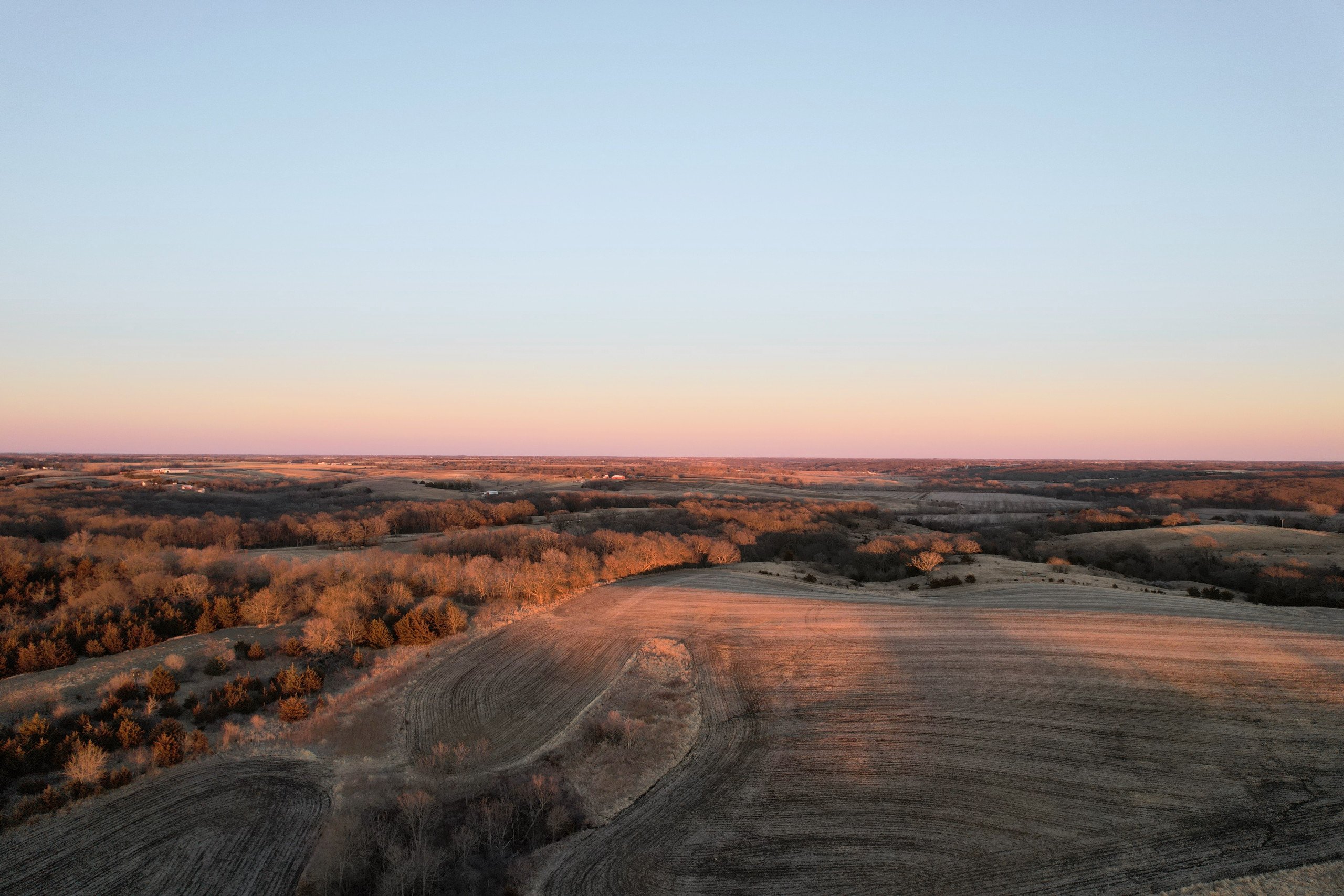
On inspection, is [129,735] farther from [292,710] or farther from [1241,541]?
[1241,541]

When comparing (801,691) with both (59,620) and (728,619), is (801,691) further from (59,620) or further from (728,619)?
(59,620)

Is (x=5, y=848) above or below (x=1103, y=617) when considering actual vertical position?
below

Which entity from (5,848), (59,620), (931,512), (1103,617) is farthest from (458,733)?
(931,512)

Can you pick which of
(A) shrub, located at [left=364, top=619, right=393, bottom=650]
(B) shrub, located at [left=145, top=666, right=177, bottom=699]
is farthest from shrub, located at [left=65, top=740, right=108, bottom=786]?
(A) shrub, located at [left=364, top=619, right=393, bottom=650]

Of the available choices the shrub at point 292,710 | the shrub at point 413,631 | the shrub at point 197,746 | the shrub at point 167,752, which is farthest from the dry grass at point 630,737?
the shrub at point 167,752

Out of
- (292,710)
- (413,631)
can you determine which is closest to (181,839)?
(292,710)

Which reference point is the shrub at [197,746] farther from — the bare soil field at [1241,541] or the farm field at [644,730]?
the bare soil field at [1241,541]
